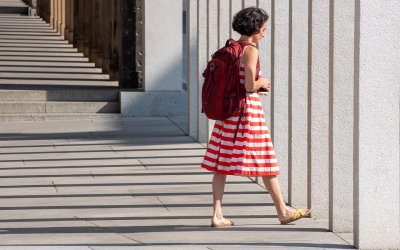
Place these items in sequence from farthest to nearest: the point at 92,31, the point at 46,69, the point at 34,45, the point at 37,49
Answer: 1. the point at 34,45
2. the point at 37,49
3. the point at 92,31
4. the point at 46,69

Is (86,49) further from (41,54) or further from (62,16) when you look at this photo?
(62,16)

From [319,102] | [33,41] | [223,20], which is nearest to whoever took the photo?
[319,102]

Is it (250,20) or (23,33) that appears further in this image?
(23,33)

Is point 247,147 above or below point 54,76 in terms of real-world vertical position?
below

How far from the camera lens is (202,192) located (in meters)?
7.73

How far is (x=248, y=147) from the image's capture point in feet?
20.0

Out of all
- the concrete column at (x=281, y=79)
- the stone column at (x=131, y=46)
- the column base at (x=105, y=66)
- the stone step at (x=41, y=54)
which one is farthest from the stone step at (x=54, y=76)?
the concrete column at (x=281, y=79)

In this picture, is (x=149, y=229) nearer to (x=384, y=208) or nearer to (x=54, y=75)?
(x=384, y=208)

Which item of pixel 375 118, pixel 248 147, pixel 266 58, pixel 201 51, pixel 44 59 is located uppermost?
pixel 44 59

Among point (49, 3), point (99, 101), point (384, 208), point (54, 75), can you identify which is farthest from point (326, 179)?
point (49, 3)

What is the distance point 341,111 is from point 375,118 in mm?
687

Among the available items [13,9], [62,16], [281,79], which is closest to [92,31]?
[62,16]

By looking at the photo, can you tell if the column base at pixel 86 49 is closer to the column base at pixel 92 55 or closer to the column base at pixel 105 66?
the column base at pixel 92 55

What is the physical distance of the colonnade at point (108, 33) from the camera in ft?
50.2
